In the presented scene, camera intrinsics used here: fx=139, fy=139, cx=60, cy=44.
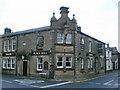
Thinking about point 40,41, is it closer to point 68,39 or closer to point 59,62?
point 68,39

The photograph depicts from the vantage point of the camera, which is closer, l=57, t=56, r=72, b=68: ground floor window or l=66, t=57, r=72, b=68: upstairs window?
l=57, t=56, r=72, b=68: ground floor window

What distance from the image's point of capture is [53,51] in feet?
66.0

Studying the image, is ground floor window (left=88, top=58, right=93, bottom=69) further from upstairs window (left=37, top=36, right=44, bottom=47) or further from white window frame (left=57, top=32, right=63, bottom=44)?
upstairs window (left=37, top=36, right=44, bottom=47)

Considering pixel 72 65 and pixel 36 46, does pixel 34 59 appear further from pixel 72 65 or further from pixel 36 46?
pixel 72 65

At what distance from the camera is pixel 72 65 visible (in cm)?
2047

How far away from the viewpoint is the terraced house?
2017cm

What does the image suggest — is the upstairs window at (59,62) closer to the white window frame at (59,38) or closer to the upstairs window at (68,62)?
the upstairs window at (68,62)

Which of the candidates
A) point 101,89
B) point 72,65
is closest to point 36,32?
point 72,65

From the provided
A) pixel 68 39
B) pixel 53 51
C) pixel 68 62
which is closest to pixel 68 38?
pixel 68 39

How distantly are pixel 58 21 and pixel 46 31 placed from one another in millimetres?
2350

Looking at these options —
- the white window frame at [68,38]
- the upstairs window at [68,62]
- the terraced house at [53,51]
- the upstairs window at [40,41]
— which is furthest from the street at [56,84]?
the white window frame at [68,38]

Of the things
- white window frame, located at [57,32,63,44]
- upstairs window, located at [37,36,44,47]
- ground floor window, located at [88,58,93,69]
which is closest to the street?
upstairs window, located at [37,36,44,47]

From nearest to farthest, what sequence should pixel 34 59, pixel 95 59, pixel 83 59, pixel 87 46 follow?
pixel 34 59, pixel 83 59, pixel 87 46, pixel 95 59

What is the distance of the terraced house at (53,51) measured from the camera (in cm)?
2017
